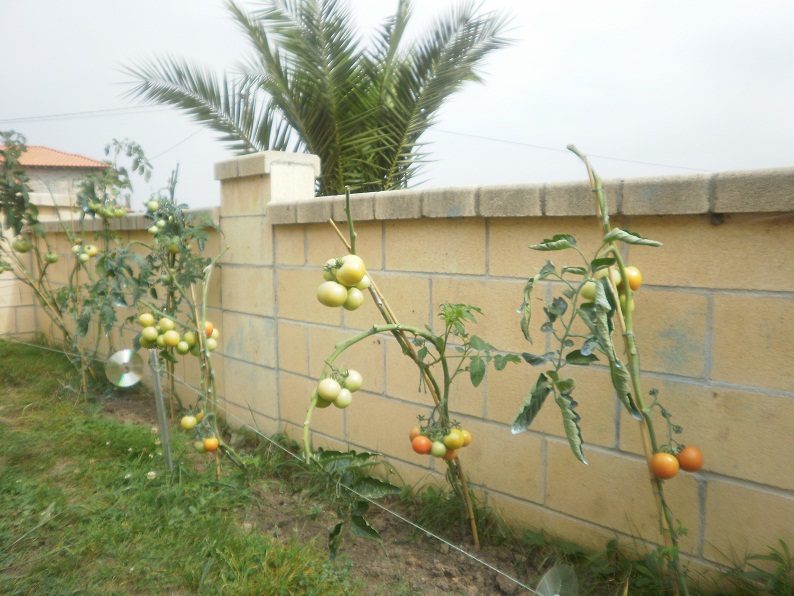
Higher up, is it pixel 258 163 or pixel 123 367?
pixel 258 163

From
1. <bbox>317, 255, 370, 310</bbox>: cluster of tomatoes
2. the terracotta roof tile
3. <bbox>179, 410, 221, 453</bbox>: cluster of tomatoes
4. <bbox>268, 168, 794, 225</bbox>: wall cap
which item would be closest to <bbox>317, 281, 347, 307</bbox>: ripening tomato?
<bbox>317, 255, 370, 310</bbox>: cluster of tomatoes

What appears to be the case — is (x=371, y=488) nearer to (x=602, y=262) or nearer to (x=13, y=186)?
(x=602, y=262)

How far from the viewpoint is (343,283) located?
5.26 feet

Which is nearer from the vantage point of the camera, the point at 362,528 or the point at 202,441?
the point at 362,528

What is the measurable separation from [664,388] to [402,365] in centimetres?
102

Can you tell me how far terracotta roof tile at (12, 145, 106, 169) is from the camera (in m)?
20.6

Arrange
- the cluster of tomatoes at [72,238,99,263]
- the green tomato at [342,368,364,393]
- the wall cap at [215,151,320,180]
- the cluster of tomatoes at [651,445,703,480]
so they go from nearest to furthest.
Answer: the cluster of tomatoes at [651,445,703,480] < the green tomato at [342,368,364,393] < the wall cap at [215,151,320,180] < the cluster of tomatoes at [72,238,99,263]

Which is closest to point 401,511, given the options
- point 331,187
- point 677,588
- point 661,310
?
point 677,588

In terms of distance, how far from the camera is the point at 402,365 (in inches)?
99.0

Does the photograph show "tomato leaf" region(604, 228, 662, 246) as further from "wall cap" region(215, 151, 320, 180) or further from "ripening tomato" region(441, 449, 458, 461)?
"wall cap" region(215, 151, 320, 180)

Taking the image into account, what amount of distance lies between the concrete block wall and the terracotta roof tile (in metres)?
20.1

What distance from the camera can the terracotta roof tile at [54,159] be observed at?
812 inches

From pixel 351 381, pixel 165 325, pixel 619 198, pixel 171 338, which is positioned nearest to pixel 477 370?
pixel 351 381

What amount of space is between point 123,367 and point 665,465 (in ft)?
8.70
